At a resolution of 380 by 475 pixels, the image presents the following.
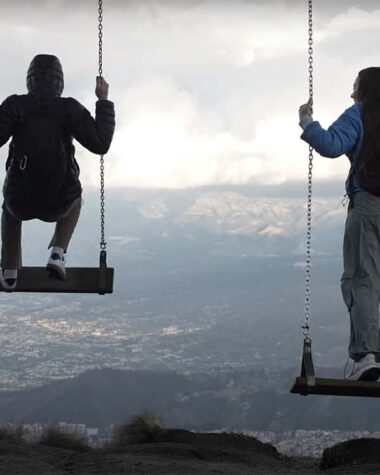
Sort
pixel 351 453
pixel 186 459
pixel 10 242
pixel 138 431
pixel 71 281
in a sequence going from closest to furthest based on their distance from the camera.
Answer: pixel 71 281
pixel 10 242
pixel 186 459
pixel 351 453
pixel 138 431

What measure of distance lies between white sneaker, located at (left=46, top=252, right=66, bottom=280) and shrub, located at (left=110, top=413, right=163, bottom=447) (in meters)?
4.36

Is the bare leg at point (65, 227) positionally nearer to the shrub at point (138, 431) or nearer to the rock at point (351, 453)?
the shrub at point (138, 431)

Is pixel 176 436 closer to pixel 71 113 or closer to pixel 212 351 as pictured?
pixel 71 113

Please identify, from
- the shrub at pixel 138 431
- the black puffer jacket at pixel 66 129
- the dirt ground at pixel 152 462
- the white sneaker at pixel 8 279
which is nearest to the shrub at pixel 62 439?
the shrub at pixel 138 431

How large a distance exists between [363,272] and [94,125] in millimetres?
2339

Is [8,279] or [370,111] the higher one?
[370,111]

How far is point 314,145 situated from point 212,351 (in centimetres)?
18268

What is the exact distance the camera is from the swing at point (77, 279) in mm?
7164

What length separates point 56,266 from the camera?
7219 mm

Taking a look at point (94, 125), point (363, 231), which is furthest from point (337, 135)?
point (94, 125)

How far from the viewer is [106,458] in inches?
355

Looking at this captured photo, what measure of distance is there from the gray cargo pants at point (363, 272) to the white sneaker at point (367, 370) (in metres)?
0.05

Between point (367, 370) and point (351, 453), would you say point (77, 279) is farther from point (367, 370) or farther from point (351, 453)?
point (351, 453)

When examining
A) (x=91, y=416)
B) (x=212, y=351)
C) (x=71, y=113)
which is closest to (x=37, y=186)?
(x=71, y=113)
